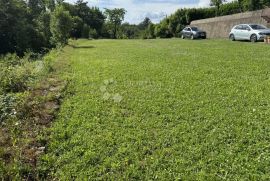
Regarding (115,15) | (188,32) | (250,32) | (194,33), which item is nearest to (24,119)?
(250,32)

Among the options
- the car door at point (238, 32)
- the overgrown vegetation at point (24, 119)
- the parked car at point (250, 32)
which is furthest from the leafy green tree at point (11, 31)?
the overgrown vegetation at point (24, 119)

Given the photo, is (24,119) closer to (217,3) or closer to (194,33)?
(194,33)

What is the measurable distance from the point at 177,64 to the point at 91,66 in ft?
11.9

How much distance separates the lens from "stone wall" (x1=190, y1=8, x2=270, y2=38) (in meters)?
31.5

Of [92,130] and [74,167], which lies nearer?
[74,167]

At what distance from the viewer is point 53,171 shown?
488 cm

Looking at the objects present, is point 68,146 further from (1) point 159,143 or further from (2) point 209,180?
(2) point 209,180

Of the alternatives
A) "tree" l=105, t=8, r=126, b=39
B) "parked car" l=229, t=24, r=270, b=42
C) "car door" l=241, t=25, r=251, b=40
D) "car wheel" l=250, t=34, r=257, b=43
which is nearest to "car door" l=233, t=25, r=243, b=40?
"parked car" l=229, t=24, r=270, b=42

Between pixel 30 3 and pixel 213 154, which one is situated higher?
pixel 30 3

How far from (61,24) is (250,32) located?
60.4 ft

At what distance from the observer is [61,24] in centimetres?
3400

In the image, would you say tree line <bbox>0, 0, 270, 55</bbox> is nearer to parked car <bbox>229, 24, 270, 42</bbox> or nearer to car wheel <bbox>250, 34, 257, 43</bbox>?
parked car <bbox>229, 24, 270, 42</bbox>

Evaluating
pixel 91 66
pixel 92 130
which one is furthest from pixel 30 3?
pixel 92 130

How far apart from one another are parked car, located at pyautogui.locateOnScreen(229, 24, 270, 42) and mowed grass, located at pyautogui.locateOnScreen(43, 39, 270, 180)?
48.8 ft
